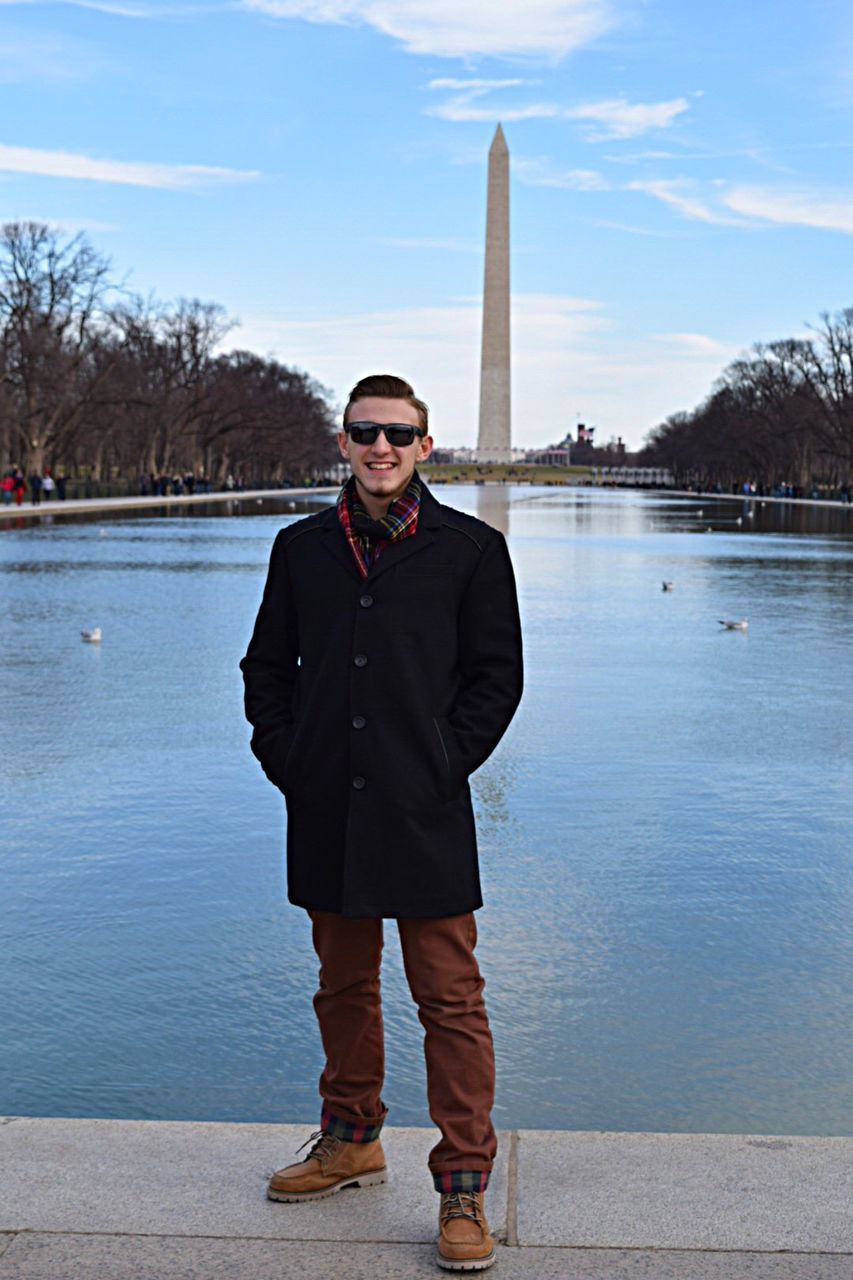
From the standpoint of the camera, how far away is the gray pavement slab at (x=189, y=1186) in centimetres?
371

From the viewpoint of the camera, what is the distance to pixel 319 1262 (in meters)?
3.57

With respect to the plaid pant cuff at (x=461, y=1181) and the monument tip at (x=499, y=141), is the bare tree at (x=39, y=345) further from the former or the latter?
the plaid pant cuff at (x=461, y=1181)

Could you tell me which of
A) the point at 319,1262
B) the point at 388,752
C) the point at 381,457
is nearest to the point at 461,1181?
the point at 319,1262

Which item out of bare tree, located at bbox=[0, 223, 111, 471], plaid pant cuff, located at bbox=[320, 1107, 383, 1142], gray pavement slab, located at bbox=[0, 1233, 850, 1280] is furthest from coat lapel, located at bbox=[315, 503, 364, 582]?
bare tree, located at bbox=[0, 223, 111, 471]

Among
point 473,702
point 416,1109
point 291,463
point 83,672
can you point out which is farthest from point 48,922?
point 291,463

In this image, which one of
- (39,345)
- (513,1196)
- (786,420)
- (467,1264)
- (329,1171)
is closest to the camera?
(467,1264)

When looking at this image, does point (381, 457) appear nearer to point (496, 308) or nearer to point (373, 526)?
point (373, 526)

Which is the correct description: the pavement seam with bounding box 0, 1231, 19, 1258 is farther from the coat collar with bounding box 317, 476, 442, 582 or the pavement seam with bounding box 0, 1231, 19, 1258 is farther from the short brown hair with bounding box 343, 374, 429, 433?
the short brown hair with bounding box 343, 374, 429, 433

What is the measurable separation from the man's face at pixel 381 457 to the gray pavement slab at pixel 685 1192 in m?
1.58

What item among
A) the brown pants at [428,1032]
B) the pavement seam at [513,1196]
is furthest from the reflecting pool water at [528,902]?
the brown pants at [428,1032]

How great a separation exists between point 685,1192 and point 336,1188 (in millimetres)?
788

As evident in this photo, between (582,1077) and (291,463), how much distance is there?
13982 cm

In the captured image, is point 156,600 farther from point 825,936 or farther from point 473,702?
point 473,702

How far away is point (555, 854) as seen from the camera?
8594 mm
